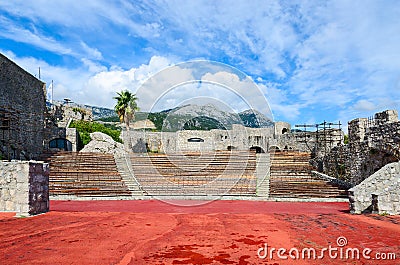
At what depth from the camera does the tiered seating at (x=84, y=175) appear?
14.4 m

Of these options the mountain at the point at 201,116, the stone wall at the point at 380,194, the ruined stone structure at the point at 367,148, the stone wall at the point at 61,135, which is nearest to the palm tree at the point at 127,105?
the stone wall at the point at 61,135

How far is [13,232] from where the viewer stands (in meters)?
6.03

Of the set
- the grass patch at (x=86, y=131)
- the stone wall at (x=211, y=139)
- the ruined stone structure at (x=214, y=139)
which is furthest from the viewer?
the stone wall at (x=211, y=139)

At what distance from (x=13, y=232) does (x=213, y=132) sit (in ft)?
86.9

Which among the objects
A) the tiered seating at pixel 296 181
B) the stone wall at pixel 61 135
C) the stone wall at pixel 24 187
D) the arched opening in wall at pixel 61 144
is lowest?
the tiered seating at pixel 296 181

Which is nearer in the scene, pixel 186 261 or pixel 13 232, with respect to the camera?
pixel 186 261

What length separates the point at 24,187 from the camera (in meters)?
7.83

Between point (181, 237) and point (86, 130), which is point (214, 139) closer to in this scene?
point (86, 130)

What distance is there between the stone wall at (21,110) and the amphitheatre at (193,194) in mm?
89

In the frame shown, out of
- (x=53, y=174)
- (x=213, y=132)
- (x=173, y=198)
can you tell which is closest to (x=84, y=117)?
(x=213, y=132)

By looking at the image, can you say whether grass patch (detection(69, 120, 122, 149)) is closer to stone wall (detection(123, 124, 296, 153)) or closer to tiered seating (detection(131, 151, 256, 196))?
stone wall (detection(123, 124, 296, 153))

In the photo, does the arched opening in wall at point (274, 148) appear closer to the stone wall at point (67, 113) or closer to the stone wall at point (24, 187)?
the stone wall at point (67, 113)

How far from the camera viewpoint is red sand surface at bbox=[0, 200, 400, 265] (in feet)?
14.6

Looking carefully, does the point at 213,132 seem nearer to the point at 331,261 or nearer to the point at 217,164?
the point at 217,164
